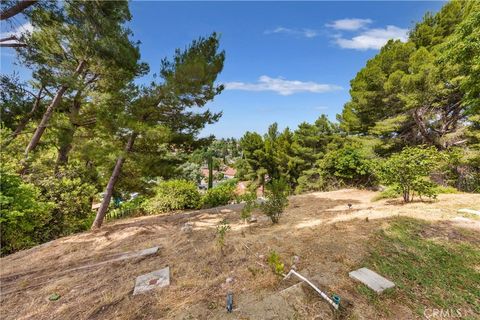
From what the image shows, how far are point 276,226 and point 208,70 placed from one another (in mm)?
5507

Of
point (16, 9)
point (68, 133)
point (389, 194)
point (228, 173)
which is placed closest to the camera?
point (16, 9)

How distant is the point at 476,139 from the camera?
9.55 meters

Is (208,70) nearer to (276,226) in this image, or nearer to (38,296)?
(276,226)

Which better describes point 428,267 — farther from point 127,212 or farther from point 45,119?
point 127,212

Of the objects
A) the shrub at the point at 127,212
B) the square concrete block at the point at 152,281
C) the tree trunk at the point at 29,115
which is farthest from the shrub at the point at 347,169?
the tree trunk at the point at 29,115

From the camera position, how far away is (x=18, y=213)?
445 cm

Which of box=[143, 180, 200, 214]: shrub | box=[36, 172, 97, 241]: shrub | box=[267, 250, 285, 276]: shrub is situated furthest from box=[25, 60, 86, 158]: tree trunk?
box=[267, 250, 285, 276]: shrub

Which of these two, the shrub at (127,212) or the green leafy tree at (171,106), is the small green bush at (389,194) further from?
the shrub at (127,212)

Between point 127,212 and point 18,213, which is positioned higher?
point 18,213

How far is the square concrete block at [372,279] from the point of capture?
2327mm

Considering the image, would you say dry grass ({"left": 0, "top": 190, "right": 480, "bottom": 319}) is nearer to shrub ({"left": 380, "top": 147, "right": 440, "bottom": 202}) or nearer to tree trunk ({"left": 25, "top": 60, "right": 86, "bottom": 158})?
shrub ({"left": 380, "top": 147, "right": 440, "bottom": 202})

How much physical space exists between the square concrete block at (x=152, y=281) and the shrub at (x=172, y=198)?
737 centimetres

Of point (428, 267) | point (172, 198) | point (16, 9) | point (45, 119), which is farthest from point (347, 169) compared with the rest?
point (45, 119)

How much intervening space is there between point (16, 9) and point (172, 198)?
310 inches
